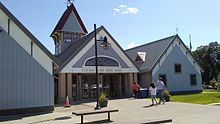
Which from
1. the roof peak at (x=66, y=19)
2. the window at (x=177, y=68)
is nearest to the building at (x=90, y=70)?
the roof peak at (x=66, y=19)

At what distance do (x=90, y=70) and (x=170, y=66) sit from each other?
1085 centimetres

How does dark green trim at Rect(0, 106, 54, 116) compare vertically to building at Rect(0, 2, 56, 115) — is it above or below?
below

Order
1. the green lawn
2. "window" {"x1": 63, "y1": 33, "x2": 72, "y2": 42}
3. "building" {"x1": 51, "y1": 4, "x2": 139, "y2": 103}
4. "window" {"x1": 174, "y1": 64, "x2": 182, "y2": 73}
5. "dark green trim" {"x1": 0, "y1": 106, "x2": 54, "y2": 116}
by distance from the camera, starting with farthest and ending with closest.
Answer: "window" {"x1": 63, "y1": 33, "x2": 72, "y2": 42}
"window" {"x1": 174, "y1": 64, "x2": 182, "y2": 73}
"building" {"x1": 51, "y1": 4, "x2": 139, "y2": 103}
the green lawn
"dark green trim" {"x1": 0, "y1": 106, "x2": 54, "y2": 116}

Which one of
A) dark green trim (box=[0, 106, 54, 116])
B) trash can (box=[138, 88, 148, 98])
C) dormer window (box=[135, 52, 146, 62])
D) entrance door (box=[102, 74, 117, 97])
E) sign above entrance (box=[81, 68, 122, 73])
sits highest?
dormer window (box=[135, 52, 146, 62])

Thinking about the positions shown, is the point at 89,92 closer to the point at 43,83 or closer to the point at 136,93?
the point at 136,93

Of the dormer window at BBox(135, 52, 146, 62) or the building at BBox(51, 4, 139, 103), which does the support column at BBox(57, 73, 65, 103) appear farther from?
the dormer window at BBox(135, 52, 146, 62)

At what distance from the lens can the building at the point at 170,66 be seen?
29.8m

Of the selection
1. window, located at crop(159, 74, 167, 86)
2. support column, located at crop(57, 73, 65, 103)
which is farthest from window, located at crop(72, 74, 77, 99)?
window, located at crop(159, 74, 167, 86)

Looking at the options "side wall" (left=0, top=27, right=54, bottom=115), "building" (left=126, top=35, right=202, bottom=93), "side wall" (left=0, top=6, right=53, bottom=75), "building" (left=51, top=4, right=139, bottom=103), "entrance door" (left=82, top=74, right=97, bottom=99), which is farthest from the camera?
"building" (left=126, top=35, right=202, bottom=93)

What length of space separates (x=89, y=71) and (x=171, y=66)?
11130mm

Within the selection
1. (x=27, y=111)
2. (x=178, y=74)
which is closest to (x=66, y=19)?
(x=178, y=74)

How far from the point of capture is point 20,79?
15500 millimetres

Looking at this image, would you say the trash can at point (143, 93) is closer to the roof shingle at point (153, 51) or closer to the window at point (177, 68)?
the roof shingle at point (153, 51)

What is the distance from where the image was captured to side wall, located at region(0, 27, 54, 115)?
1508 cm
